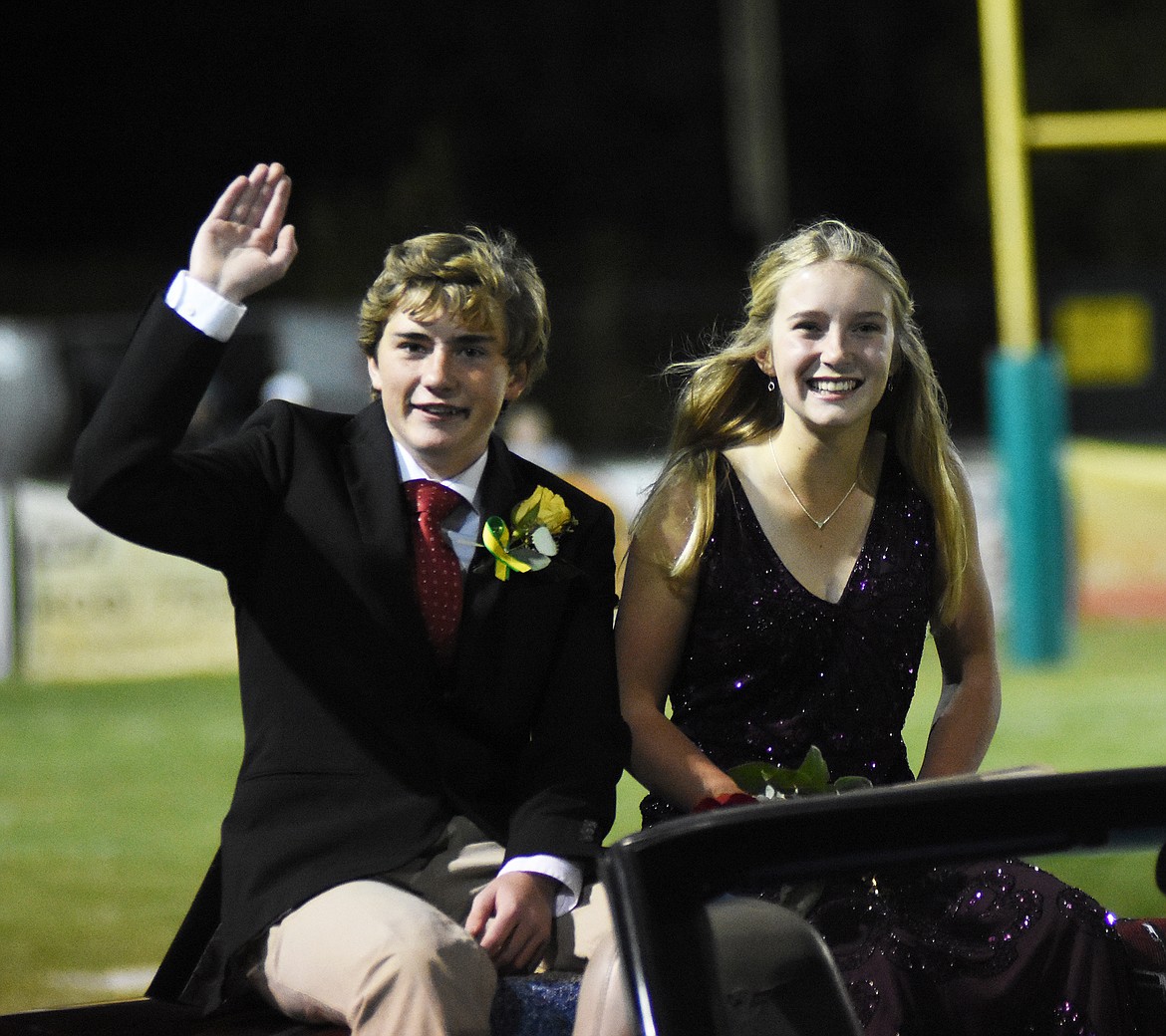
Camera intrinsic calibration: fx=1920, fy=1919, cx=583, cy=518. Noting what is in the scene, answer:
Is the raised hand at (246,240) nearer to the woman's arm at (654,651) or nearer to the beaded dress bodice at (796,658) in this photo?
the woman's arm at (654,651)

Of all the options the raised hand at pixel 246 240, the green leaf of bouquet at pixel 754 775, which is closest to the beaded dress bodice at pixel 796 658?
the green leaf of bouquet at pixel 754 775

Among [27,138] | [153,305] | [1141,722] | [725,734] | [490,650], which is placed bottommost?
[1141,722]

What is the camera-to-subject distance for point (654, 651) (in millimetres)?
3244

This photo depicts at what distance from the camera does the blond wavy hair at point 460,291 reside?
2881 millimetres

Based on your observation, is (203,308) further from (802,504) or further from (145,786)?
(145,786)

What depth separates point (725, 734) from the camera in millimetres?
3293

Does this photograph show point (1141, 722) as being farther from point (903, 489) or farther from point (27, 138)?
point (27, 138)

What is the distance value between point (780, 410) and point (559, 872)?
44.1 inches

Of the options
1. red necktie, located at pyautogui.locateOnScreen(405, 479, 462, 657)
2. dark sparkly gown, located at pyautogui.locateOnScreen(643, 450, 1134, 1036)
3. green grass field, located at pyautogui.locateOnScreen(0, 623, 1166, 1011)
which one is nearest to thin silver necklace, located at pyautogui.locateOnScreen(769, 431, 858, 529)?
dark sparkly gown, located at pyautogui.locateOnScreen(643, 450, 1134, 1036)

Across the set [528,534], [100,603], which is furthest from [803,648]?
[100,603]

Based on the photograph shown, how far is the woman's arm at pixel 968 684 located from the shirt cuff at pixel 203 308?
1389 millimetres

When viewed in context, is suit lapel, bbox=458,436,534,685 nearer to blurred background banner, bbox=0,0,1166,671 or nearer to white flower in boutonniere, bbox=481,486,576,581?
white flower in boutonniere, bbox=481,486,576,581

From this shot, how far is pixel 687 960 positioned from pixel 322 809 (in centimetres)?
101

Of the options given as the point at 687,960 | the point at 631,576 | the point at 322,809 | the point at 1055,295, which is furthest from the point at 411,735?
the point at 1055,295
